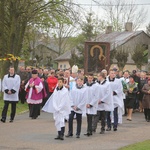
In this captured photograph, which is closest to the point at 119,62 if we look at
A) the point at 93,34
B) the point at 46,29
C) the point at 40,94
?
the point at 93,34

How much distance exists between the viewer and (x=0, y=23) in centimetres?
2992

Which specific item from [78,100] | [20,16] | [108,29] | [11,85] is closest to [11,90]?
[11,85]

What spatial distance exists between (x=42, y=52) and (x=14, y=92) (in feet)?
216

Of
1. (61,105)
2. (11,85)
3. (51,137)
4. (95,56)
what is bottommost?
(51,137)

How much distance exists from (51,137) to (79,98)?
54.0 inches

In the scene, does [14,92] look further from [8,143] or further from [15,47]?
[15,47]

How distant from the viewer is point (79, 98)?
46.3ft

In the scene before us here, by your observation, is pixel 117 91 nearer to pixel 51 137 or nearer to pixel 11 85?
pixel 51 137

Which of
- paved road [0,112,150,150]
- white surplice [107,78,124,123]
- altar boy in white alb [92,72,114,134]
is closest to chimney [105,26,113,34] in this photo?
paved road [0,112,150,150]

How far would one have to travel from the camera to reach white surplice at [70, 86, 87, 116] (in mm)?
14078

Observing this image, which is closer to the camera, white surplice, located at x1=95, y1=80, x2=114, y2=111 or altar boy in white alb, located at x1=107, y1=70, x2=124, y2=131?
white surplice, located at x1=95, y1=80, x2=114, y2=111

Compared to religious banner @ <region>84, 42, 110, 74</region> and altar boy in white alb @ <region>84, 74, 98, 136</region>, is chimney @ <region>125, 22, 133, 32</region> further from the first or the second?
altar boy in white alb @ <region>84, 74, 98, 136</region>

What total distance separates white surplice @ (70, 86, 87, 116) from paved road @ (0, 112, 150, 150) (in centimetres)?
79

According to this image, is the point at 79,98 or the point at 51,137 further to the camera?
the point at 79,98
